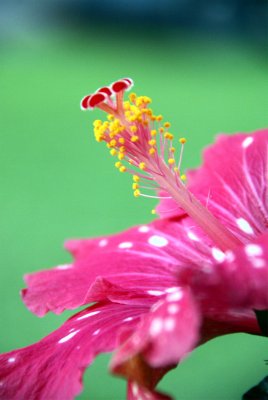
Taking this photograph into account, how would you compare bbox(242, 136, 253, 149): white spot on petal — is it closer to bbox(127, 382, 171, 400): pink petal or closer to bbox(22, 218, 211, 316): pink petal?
bbox(22, 218, 211, 316): pink petal

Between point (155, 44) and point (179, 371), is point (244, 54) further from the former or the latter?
point (179, 371)

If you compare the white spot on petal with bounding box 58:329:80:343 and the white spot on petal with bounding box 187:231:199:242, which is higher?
the white spot on petal with bounding box 187:231:199:242

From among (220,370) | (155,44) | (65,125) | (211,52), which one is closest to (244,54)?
(211,52)

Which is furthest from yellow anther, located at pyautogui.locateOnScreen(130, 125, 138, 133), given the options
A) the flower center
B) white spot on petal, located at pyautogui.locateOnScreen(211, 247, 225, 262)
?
white spot on petal, located at pyautogui.locateOnScreen(211, 247, 225, 262)

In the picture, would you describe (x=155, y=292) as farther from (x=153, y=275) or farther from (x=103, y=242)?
(x=103, y=242)

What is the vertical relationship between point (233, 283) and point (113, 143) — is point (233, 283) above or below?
below

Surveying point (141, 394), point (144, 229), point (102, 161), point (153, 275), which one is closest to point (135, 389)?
point (141, 394)
